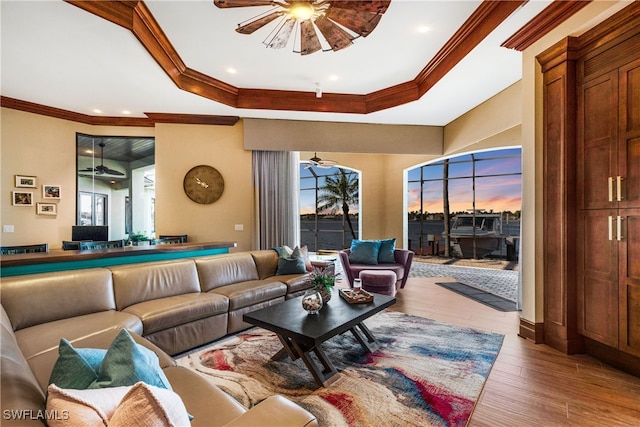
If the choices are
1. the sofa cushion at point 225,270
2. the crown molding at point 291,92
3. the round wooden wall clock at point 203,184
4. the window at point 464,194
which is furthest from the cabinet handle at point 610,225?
the window at point 464,194

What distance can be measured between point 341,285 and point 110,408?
198 inches

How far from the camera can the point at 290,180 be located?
19.0 ft

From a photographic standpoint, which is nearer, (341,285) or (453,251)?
(341,285)

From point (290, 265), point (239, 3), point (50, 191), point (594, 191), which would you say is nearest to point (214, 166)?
point (290, 265)

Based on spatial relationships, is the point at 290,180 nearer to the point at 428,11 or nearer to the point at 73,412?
the point at 428,11

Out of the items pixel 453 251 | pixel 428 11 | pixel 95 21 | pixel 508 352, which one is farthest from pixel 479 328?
pixel 453 251

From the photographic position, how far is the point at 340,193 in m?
10.3

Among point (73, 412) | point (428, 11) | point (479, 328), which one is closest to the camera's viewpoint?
point (73, 412)

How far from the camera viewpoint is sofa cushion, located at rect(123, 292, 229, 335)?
261 centimetres

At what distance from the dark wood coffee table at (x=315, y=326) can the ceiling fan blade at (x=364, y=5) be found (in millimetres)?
2483

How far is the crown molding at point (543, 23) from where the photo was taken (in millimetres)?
2588

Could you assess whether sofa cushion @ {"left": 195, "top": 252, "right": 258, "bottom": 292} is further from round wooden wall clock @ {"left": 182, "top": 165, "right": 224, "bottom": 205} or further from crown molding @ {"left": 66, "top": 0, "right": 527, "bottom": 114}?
crown molding @ {"left": 66, "top": 0, "right": 527, "bottom": 114}

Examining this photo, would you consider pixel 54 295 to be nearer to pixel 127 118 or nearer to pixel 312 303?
pixel 312 303

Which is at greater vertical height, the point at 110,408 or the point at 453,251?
the point at 110,408
